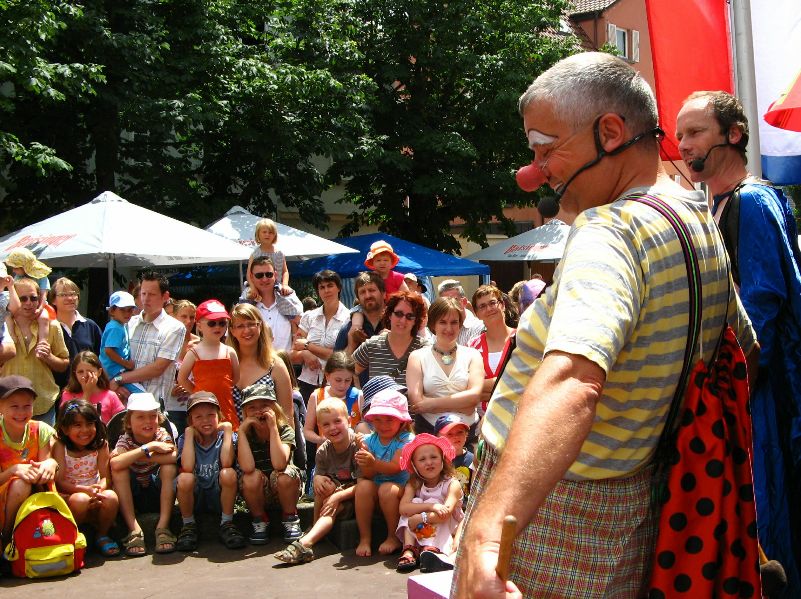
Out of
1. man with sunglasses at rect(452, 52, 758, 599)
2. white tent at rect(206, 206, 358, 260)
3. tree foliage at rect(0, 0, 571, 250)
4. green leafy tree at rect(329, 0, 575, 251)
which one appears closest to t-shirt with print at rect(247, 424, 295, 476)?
man with sunglasses at rect(452, 52, 758, 599)

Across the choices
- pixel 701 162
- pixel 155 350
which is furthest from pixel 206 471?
pixel 701 162

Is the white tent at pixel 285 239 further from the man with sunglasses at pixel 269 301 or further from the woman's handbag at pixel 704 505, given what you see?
the woman's handbag at pixel 704 505

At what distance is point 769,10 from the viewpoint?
16.3 feet

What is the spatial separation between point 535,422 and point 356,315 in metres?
6.38

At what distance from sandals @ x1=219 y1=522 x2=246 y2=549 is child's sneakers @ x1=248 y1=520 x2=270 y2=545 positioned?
76 millimetres

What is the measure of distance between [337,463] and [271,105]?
38.4ft

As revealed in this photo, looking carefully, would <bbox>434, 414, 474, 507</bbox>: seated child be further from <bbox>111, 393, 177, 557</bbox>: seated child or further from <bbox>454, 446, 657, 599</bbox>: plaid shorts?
<bbox>454, 446, 657, 599</bbox>: plaid shorts

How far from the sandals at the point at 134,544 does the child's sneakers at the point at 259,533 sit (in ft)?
2.41

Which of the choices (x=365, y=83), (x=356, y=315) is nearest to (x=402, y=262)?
(x=365, y=83)

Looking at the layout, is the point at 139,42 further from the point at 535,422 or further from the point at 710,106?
the point at 535,422

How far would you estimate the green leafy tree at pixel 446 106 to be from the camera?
2083cm

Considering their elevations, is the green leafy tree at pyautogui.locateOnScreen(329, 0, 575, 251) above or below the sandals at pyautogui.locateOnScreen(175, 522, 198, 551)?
above

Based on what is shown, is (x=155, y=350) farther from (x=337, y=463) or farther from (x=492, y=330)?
(x=492, y=330)

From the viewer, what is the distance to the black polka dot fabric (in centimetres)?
161
